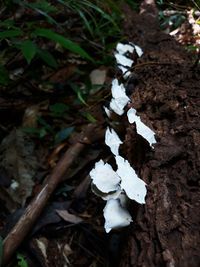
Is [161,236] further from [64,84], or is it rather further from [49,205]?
[64,84]

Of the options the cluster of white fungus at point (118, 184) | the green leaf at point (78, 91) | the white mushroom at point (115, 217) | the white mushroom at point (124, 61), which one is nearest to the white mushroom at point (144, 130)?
the cluster of white fungus at point (118, 184)

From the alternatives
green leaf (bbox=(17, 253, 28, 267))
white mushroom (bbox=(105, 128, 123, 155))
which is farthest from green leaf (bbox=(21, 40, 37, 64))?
green leaf (bbox=(17, 253, 28, 267))

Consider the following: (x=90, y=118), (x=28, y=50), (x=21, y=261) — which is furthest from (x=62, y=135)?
(x=21, y=261)

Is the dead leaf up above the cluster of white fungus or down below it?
below

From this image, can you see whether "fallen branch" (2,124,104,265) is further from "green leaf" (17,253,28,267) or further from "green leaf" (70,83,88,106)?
"green leaf" (70,83,88,106)

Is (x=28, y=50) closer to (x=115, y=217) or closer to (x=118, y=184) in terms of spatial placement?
(x=118, y=184)

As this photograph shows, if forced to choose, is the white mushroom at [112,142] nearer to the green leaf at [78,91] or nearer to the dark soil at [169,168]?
the dark soil at [169,168]
